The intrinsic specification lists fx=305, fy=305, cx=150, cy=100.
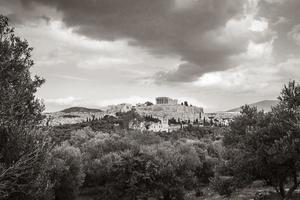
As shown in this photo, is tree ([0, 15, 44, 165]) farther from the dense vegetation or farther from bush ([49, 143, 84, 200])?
bush ([49, 143, 84, 200])

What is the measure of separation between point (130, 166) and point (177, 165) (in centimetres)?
800

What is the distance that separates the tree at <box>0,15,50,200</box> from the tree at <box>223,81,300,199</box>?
16.7 metres

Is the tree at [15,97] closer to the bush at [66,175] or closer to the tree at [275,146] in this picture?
the tree at [275,146]

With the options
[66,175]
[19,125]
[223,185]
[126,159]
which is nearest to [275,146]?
[223,185]

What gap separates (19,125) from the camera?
15.2m

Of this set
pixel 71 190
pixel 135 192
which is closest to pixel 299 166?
pixel 135 192

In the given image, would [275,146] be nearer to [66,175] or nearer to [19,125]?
[19,125]

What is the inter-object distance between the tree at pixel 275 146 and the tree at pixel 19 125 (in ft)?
54.9

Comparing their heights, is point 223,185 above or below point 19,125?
below

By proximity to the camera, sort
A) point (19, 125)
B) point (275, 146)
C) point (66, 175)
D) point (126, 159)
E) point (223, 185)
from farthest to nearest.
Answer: point (126, 159)
point (66, 175)
point (223, 185)
point (275, 146)
point (19, 125)

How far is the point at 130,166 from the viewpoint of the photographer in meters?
46.1

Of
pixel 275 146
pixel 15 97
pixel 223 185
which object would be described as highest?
pixel 15 97

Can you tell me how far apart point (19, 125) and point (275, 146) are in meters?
18.4

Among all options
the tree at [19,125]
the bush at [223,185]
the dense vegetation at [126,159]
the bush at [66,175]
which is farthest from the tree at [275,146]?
the bush at [66,175]
